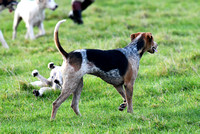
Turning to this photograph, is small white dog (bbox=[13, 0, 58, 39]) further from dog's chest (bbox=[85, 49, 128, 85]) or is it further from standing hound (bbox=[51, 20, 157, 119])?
dog's chest (bbox=[85, 49, 128, 85])

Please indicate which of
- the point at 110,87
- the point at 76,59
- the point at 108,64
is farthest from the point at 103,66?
the point at 110,87

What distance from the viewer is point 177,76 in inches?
315

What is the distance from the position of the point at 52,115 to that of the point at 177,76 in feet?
10.7

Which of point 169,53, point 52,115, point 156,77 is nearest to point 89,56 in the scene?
point 52,115

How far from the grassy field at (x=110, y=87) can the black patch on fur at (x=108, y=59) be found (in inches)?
33.2

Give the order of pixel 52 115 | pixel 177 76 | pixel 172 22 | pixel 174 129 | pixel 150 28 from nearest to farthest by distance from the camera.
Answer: pixel 174 129 < pixel 52 115 < pixel 177 76 < pixel 150 28 < pixel 172 22

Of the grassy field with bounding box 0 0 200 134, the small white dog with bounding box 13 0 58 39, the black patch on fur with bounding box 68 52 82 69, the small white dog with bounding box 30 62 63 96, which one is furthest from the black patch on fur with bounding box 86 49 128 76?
the small white dog with bounding box 13 0 58 39

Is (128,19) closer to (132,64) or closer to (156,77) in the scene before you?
(156,77)

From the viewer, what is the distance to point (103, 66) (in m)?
5.94

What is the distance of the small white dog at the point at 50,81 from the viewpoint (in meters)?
7.37

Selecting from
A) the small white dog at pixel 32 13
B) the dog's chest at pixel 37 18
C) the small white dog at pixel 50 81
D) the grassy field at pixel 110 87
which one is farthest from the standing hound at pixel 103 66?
the dog's chest at pixel 37 18

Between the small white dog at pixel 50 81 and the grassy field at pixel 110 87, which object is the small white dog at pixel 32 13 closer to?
the grassy field at pixel 110 87

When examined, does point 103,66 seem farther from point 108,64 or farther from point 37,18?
point 37,18

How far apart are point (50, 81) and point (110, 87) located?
4.42ft
